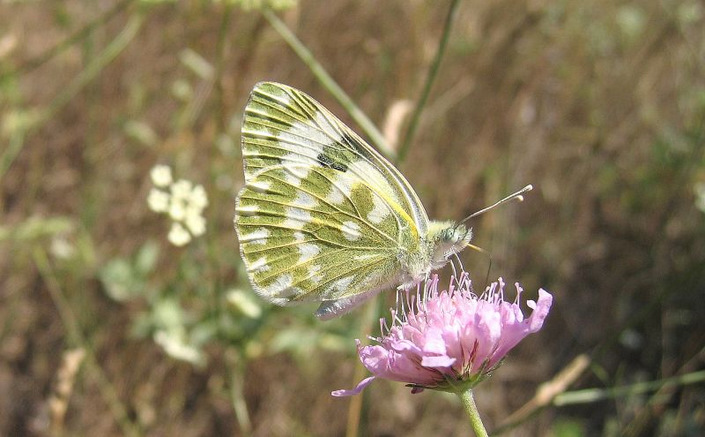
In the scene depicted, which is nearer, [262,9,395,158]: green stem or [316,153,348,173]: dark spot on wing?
[316,153,348,173]: dark spot on wing

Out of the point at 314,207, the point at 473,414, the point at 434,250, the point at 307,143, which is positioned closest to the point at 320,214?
the point at 314,207

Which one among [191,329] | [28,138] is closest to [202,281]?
[191,329]

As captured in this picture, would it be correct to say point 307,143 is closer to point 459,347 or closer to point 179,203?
point 179,203

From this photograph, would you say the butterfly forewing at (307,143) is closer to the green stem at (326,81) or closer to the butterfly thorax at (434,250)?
the butterfly thorax at (434,250)

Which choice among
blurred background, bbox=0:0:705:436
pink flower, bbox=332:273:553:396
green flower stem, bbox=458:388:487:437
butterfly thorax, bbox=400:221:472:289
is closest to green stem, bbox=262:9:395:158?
blurred background, bbox=0:0:705:436

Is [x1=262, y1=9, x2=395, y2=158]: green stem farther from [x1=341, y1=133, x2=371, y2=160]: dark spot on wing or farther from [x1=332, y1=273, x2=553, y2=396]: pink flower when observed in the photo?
[x1=332, y1=273, x2=553, y2=396]: pink flower

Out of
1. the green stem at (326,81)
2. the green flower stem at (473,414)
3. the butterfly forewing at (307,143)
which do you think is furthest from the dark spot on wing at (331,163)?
the green flower stem at (473,414)

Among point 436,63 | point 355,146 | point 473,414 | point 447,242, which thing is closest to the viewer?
point 473,414
